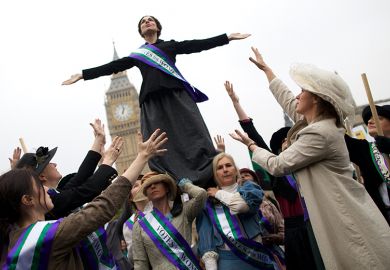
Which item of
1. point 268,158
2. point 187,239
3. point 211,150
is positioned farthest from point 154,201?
point 268,158

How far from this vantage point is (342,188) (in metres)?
2.22

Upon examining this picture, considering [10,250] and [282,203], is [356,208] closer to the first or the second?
[282,203]

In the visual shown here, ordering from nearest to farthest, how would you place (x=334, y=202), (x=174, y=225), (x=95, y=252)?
(x=334, y=202) < (x=95, y=252) < (x=174, y=225)

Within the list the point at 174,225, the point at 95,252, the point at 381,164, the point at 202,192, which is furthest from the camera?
the point at 174,225

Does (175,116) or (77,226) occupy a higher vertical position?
(175,116)

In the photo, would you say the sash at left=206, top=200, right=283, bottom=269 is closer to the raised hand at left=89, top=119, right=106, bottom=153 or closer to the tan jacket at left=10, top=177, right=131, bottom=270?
the raised hand at left=89, top=119, right=106, bottom=153

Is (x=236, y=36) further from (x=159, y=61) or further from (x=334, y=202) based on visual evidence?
(x=334, y=202)

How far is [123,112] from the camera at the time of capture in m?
67.2

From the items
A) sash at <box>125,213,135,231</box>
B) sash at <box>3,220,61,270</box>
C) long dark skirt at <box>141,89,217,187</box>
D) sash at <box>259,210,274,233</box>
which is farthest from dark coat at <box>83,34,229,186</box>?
sash at <box>3,220,61,270</box>

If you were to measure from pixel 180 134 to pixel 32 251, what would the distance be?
6.58 feet

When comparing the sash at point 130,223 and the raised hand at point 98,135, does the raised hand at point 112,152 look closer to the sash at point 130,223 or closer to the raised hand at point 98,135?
the raised hand at point 98,135

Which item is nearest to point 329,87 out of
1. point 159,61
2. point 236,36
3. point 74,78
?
point 236,36

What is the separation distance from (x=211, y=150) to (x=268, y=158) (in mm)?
1197

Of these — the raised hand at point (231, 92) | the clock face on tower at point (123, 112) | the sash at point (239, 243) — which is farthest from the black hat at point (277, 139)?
the clock face on tower at point (123, 112)
